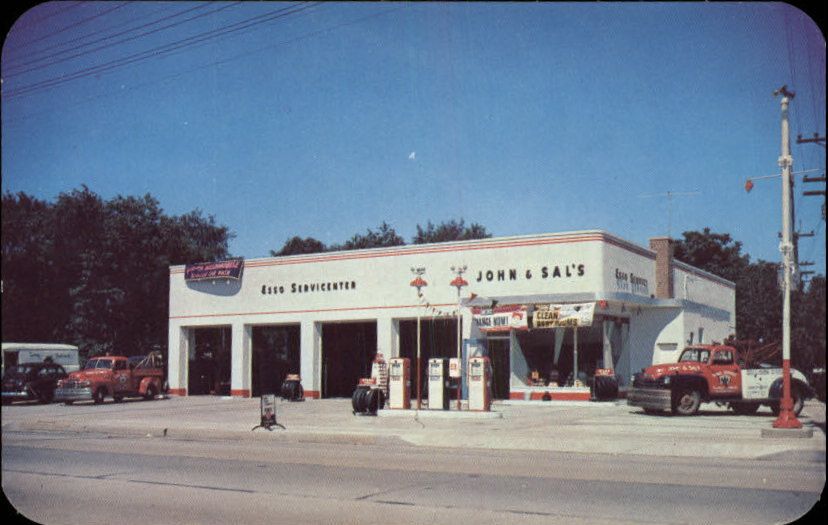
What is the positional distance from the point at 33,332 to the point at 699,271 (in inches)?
841

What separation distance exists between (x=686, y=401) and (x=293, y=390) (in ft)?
56.4

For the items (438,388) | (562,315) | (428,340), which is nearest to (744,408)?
(562,315)

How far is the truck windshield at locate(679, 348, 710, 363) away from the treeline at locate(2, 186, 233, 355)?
16615mm

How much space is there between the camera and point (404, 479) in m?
12.6

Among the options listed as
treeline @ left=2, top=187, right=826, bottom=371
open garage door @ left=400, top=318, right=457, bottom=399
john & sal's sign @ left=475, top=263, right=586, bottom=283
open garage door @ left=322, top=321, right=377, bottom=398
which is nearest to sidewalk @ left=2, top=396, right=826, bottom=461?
treeline @ left=2, top=187, right=826, bottom=371

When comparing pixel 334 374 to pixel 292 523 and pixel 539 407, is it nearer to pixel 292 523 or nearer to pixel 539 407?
pixel 539 407

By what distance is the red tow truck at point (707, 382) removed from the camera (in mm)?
23672

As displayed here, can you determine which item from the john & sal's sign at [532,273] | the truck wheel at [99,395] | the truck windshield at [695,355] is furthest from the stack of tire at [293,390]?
the truck windshield at [695,355]

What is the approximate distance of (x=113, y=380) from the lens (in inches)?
1451

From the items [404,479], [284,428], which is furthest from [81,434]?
[404,479]

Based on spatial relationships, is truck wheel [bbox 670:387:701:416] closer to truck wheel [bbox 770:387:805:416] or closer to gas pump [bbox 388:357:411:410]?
truck wheel [bbox 770:387:805:416]

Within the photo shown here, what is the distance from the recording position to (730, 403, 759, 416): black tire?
2520 centimetres

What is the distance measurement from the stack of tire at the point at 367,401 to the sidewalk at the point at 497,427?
0.46 metres

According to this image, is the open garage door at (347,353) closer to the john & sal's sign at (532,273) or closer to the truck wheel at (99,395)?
the john & sal's sign at (532,273)
